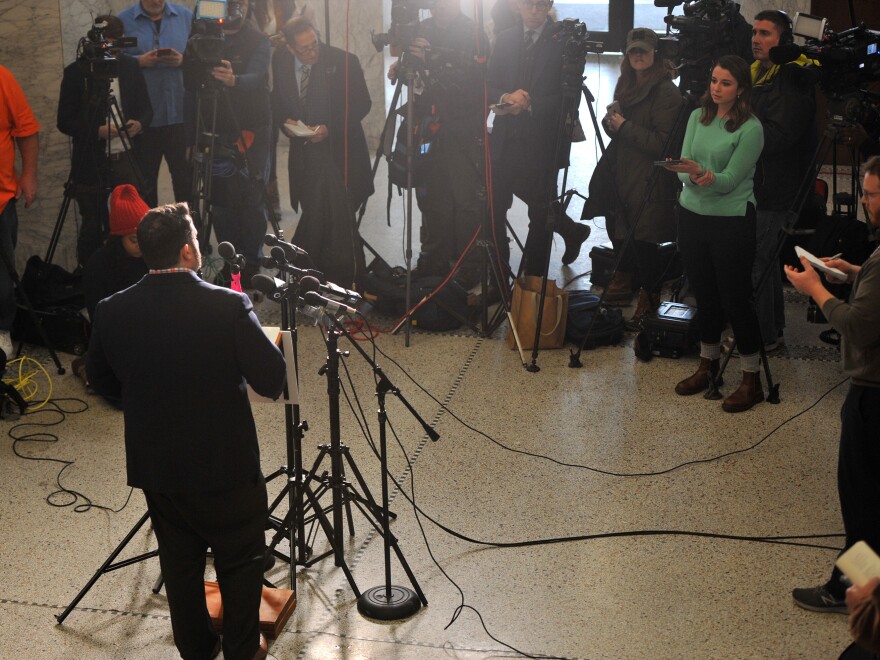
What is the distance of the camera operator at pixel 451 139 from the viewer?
5.48 meters

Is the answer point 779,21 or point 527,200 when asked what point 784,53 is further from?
point 527,200

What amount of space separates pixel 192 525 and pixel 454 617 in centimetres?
93

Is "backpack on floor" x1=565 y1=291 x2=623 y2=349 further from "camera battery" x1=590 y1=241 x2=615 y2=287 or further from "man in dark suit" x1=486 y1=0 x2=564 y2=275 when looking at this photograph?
"camera battery" x1=590 y1=241 x2=615 y2=287

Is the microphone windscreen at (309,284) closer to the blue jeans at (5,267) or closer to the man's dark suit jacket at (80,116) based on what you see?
the blue jeans at (5,267)

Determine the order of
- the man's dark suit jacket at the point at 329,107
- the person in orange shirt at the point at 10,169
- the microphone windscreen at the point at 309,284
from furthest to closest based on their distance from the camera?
the man's dark suit jacket at the point at 329,107 → the person in orange shirt at the point at 10,169 → the microphone windscreen at the point at 309,284

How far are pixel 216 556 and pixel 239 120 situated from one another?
3.72m

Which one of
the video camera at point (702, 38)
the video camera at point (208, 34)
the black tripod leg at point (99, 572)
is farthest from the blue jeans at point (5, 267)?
the video camera at point (702, 38)

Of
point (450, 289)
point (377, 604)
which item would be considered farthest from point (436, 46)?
point (377, 604)

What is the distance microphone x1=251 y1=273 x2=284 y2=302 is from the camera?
298 centimetres

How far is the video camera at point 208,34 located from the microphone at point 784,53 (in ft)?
9.24

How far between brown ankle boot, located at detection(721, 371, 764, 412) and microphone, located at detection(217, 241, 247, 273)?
2420mm

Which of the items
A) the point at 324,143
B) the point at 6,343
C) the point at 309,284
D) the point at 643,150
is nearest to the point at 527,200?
the point at 643,150

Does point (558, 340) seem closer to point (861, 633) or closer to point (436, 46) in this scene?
point (436, 46)

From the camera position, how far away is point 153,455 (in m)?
2.66
